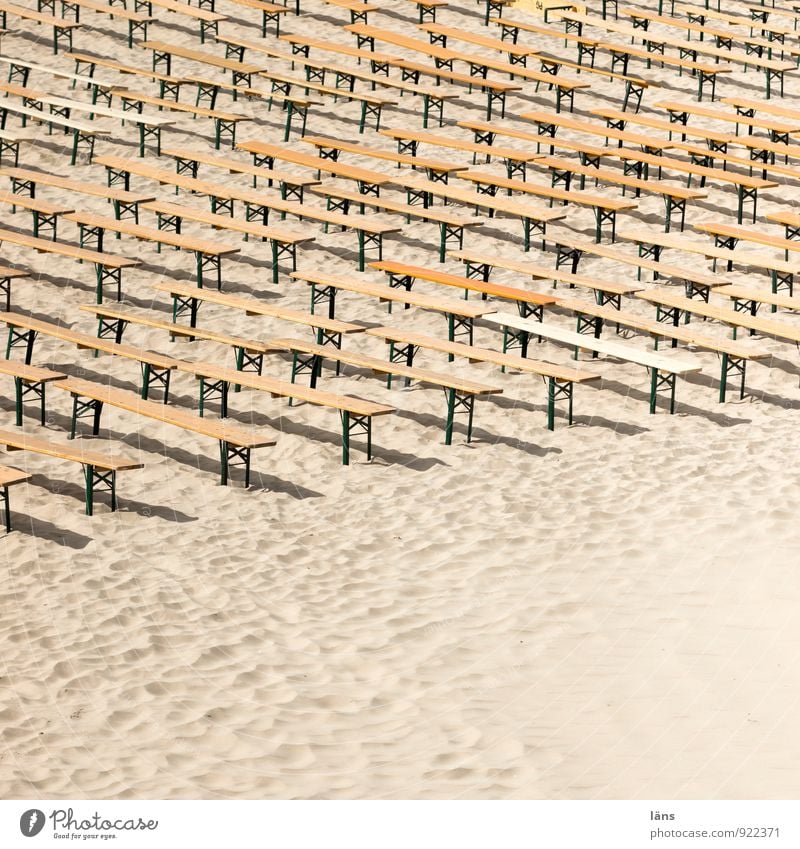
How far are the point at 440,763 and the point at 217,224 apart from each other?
12605 millimetres

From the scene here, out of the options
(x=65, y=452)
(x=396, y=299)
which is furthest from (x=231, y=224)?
(x=65, y=452)

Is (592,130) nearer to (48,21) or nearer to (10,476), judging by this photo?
(48,21)

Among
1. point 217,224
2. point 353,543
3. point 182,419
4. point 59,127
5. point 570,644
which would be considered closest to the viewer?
point 570,644

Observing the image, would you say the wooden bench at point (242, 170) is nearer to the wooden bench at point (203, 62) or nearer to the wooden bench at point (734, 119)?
the wooden bench at point (203, 62)

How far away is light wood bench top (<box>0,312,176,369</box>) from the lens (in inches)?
656

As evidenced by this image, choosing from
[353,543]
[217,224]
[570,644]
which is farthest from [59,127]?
[570,644]

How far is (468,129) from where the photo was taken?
1025 inches

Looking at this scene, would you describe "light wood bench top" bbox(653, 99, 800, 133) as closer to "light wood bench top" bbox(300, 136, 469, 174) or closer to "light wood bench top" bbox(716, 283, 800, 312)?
"light wood bench top" bbox(300, 136, 469, 174)

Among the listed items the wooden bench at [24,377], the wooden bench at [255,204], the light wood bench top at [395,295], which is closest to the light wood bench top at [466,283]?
the light wood bench top at [395,295]

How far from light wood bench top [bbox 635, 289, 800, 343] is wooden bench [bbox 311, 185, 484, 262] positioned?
3223mm

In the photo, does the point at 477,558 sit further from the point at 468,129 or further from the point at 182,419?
the point at 468,129

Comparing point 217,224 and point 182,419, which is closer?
point 182,419

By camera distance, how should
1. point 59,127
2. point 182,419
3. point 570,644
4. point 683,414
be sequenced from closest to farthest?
point 570,644 < point 182,419 < point 683,414 < point 59,127

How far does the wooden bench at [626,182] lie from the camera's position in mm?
22016
